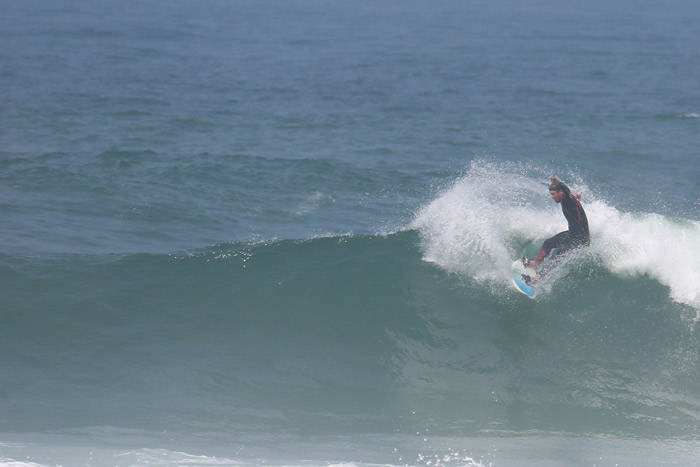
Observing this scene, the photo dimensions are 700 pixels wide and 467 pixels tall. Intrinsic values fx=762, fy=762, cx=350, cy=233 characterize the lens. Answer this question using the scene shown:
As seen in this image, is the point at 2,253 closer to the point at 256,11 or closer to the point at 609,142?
the point at 609,142

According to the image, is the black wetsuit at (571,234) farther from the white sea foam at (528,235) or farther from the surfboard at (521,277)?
the white sea foam at (528,235)

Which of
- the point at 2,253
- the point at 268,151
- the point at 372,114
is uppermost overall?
the point at 372,114

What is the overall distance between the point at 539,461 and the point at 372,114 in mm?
17139

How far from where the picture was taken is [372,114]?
2298cm

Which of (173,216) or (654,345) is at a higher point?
(173,216)

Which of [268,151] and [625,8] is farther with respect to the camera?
[625,8]

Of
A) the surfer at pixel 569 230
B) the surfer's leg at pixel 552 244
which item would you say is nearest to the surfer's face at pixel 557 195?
the surfer at pixel 569 230

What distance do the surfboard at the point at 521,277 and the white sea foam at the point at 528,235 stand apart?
23 centimetres

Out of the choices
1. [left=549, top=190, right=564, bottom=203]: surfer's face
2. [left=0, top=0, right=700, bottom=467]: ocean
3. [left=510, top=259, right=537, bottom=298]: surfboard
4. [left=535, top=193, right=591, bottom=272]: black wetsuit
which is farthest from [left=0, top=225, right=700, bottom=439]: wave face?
[left=549, top=190, right=564, bottom=203]: surfer's face

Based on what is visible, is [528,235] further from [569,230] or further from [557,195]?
[557,195]

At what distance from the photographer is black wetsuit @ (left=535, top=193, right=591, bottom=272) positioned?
936 centimetres

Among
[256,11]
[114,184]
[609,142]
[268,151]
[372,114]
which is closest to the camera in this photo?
[114,184]

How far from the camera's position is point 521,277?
941 centimetres

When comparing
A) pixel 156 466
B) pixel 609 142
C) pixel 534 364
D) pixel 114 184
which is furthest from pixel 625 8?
pixel 156 466
